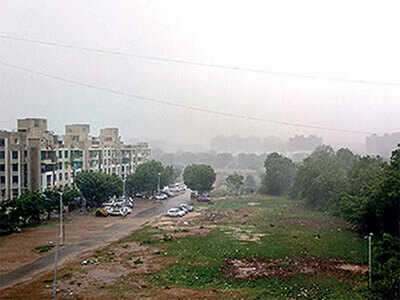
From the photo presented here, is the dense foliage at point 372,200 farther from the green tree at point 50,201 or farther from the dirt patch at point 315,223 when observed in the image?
the green tree at point 50,201

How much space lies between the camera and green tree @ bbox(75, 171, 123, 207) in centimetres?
2134

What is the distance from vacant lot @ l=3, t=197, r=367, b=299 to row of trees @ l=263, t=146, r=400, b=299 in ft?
3.40

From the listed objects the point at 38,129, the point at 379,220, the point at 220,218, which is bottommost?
the point at 220,218

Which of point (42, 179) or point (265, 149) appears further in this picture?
point (265, 149)

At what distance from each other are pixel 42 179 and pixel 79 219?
15.9ft

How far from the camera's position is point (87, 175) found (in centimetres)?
2155

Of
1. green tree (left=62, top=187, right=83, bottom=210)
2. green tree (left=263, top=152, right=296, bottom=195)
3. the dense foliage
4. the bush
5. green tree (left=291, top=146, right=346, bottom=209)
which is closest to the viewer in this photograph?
the bush

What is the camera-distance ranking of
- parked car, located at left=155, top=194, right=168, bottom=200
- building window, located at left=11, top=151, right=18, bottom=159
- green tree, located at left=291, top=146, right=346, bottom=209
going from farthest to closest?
parked car, located at left=155, top=194, right=168, bottom=200 < building window, located at left=11, top=151, right=18, bottom=159 < green tree, located at left=291, top=146, right=346, bottom=209

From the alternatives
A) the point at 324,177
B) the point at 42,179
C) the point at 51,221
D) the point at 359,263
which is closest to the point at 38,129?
the point at 42,179

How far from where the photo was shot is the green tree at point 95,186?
70.0 feet

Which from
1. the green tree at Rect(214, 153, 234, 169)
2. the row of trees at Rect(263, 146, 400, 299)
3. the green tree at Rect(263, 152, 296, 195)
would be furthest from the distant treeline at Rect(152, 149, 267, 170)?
the row of trees at Rect(263, 146, 400, 299)

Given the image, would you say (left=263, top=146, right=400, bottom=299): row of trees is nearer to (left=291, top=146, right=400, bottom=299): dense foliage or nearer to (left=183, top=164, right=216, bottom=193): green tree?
(left=291, top=146, right=400, bottom=299): dense foliage

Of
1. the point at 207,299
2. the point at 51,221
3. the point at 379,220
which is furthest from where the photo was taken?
the point at 51,221

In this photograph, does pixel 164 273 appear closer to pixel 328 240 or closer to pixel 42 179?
pixel 328 240
